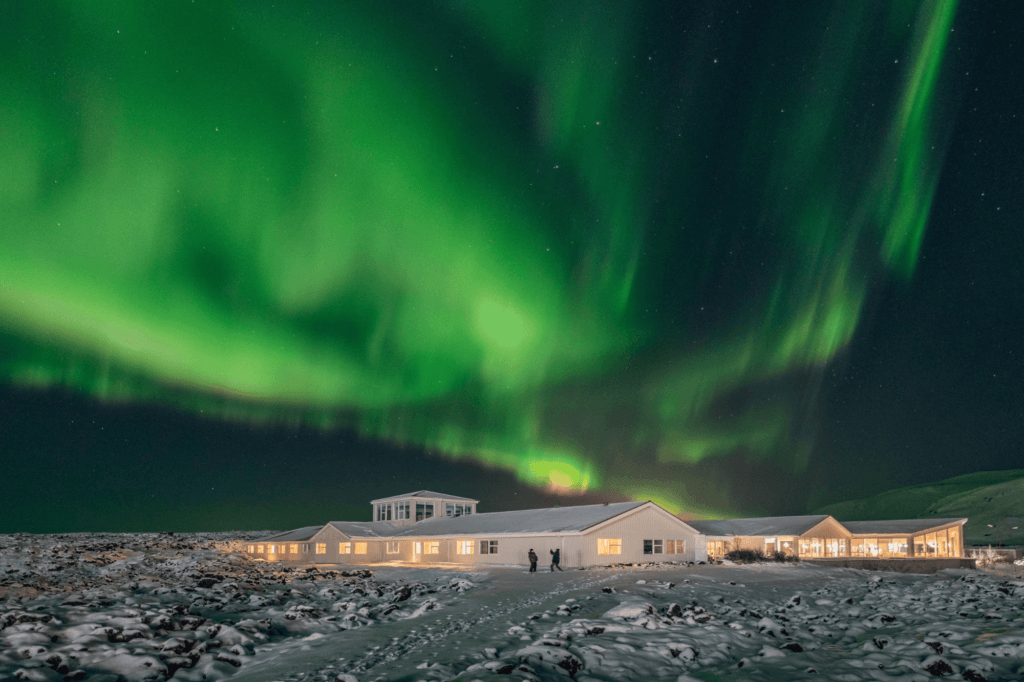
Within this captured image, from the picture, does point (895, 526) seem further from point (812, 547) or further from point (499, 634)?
point (499, 634)

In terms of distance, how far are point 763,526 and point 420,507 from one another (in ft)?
108

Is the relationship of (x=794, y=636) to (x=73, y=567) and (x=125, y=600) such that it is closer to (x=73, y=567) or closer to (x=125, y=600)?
(x=125, y=600)

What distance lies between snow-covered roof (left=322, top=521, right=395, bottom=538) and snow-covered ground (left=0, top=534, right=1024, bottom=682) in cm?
3492

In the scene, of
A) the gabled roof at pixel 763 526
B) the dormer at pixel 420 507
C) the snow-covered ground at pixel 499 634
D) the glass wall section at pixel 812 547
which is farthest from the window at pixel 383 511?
the snow-covered ground at pixel 499 634

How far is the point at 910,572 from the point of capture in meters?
Result: 47.0

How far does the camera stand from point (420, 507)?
71.4 m

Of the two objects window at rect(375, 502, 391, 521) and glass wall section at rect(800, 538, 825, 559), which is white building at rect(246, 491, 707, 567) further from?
glass wall section at rect(800, 538, 825, 559)

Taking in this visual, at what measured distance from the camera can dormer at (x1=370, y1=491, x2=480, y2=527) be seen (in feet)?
234

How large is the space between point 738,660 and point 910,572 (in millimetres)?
39807

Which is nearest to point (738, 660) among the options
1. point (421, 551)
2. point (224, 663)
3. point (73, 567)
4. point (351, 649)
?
point (351, 649)

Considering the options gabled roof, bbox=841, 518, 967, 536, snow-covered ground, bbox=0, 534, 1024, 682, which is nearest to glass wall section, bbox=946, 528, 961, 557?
gabled roof, bbox=841, 518, 967, 536

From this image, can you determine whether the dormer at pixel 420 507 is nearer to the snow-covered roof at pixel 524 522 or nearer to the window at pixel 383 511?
the window at pixel 383 511

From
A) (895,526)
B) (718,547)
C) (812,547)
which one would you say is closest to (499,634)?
(718,547)

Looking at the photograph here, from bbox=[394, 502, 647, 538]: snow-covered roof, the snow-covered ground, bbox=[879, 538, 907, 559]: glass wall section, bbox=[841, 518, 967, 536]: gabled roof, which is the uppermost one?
bbox=[394, 502, 647, 538]: snow-covered roof
